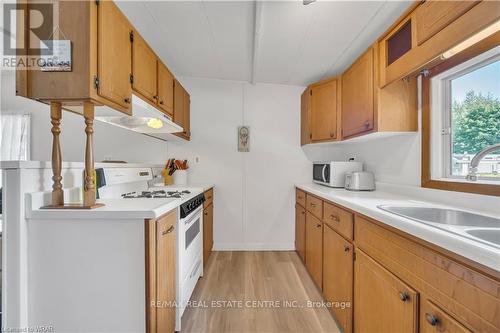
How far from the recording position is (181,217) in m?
1.64

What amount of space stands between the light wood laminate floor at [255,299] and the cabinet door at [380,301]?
51cm

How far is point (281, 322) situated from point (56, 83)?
79.8 inches

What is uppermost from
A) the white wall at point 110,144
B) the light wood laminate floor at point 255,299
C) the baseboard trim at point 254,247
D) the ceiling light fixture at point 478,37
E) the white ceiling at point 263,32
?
the white ceiling at point 263,32

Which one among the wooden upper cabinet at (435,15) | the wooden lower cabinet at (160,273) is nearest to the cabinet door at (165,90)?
the wooden lower cabinet at (160,273)

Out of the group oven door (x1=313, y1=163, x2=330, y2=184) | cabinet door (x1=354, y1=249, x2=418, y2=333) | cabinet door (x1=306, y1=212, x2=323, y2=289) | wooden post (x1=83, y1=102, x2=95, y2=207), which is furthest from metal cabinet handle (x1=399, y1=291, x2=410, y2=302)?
oven door (x1=313, y1=163, x2=330, y2=184)

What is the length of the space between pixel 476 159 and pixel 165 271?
173 centimetres

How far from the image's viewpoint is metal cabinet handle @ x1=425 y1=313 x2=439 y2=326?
80cm

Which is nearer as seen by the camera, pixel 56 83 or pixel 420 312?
pixel 420 312

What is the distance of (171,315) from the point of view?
57.0 inches

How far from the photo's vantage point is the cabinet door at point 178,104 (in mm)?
2539

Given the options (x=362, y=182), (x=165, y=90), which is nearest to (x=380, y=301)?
(x=362, y=182)

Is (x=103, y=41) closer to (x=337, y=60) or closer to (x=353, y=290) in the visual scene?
(x=353, y=290)

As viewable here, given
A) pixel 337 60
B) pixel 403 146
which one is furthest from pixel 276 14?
pixel 403 146

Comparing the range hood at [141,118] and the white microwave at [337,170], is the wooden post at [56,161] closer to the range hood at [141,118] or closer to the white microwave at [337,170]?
the range hood at [141,118]
